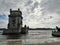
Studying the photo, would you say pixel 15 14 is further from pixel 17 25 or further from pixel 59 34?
pixel 59 34

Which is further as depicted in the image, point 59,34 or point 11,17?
point 11,17

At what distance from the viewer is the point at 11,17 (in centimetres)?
6938

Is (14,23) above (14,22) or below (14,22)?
below

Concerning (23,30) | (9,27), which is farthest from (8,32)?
(23,30)

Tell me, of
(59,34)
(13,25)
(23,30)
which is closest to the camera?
(59,34)

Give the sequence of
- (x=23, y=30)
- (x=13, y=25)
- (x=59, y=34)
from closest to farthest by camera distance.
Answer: (x=59, y=34) → (x=13, y=25) → (x=23, y=30)

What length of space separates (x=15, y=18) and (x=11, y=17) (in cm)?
259

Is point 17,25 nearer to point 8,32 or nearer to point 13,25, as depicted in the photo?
point 13,25

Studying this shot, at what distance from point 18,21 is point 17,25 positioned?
8.30 ft

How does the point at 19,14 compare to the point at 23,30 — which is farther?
the point at 23,30

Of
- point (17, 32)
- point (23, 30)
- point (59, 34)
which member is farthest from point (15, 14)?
point (59, 34)

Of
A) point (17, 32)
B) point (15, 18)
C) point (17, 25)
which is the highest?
point (15, 18)

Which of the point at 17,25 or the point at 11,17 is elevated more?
the point at 11,17

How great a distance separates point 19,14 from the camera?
70250mm
